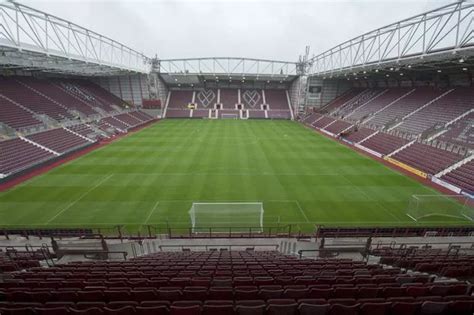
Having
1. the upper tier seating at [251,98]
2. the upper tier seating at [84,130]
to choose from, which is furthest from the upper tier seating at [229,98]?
the upper tier seating at [84,130]

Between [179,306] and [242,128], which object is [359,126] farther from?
[179,306]

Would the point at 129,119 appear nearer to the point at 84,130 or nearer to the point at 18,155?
the point at 84,130

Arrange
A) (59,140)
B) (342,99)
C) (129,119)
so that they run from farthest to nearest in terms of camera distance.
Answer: (342,99) < (129,119) < (59,140)

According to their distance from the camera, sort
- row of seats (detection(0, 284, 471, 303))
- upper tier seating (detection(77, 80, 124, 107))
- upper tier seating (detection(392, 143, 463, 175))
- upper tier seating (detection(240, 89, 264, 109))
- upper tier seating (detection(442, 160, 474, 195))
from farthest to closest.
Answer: upper tier seating (detection(240, 89, 264, 109)), upper tier seating (detection(77, 80, 124, 107)), upper tier seating (detection(392, 143, 463, 175)), upper tier seating (detection(442, 160, 474, 195)), row of seats (detection(0, 284, 471, 303))

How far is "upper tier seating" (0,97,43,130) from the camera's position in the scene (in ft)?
98.5

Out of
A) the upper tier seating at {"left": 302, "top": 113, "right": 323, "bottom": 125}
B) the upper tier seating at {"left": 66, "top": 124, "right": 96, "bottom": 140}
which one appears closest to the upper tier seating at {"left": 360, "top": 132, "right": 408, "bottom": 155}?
the upper tier seating at {"left": 302, "top": 113, "right": 323, "bottom": 125}

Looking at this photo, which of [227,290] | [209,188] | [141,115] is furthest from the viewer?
[141,115]

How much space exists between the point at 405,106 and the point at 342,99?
67.5 feet

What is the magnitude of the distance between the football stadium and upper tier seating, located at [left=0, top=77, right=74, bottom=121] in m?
0.26

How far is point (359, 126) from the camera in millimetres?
41125

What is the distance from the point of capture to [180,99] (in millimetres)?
67250

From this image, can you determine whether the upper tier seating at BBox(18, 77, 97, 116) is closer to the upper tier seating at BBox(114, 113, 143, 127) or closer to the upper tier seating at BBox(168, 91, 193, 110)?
the upper tier seating at BBox(114, 113, 143, 127)

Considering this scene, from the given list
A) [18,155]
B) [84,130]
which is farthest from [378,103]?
[18,155]

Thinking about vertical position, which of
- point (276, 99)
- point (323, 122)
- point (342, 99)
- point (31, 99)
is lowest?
point (323, 122)
